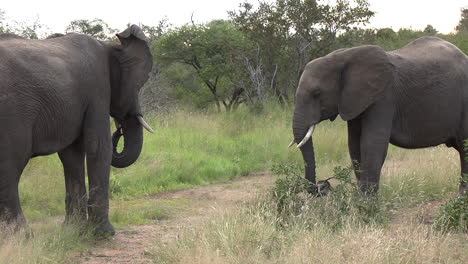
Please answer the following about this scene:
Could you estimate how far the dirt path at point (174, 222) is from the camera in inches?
228

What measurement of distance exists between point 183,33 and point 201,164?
11657mm

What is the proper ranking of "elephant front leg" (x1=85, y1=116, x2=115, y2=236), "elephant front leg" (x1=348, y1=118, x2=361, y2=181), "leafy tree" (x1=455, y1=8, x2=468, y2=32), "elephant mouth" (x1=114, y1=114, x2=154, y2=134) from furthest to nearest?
"leafy tree" (x1=455, y1=8, x2=468, y2=32) → "elephant front leg" (x1=348, y1=118, x2=361, y2=181) → "elephant mouth" (x1=114, y1=114, x2=154, y2=134) → "elephant front leg" (x1=85, y1=116, x2=115, y2=236)

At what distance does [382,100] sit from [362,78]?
335 mm

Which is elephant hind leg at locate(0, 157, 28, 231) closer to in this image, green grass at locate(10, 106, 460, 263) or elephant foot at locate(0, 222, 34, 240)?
elephant foot at locate(0, 222, 34, 240)

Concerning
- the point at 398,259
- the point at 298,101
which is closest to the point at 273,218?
the point at 398,259

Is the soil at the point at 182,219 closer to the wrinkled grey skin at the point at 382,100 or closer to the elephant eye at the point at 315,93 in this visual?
the wrinkled grey skin at the point at 382,100

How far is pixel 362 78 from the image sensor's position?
7.20 metres

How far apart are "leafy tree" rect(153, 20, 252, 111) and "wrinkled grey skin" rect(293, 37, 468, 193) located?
39.0ft

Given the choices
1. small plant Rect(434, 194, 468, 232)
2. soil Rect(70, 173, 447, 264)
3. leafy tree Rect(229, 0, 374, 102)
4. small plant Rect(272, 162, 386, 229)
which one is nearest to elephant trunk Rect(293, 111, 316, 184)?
small plant Rect(272, 162, 386, 229)

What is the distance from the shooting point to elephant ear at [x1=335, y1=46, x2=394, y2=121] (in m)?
7.12

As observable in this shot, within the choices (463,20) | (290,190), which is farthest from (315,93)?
(463,20)

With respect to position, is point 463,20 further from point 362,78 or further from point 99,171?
point 99,171

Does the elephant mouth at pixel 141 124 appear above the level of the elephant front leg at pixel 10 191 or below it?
above

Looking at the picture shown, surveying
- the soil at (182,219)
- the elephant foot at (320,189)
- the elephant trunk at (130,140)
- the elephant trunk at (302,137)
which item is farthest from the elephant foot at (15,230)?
the elephant trunk at (302,137)
